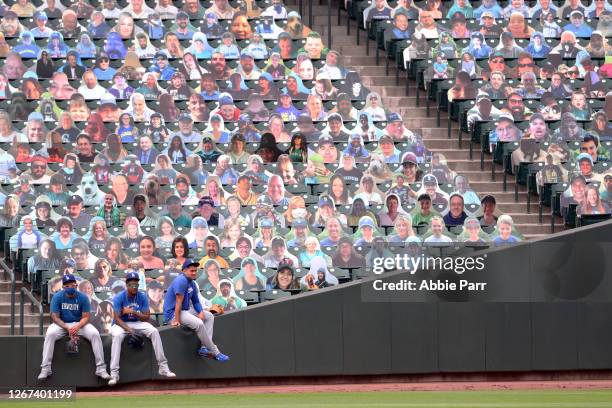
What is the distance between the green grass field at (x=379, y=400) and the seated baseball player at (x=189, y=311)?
2.07ft

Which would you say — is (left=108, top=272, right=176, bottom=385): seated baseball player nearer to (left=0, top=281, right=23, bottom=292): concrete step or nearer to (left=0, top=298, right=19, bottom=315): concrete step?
(left=0, top=298, right=19, bottom=315): concrete step

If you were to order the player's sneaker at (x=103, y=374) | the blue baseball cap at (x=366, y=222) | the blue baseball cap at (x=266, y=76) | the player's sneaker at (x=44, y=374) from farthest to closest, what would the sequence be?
the blue baseball cap at (x=266, y=76)
the blue baseball cap at (x=366, y=222)
the player's sneaker at (x=103, y=374)
the player's sneaker at (x=44, y=374)

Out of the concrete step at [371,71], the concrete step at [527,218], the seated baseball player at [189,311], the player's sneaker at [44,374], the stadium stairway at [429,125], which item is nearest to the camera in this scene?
the player's sneaker at [44,374]

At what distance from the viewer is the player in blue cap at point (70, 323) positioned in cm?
1672

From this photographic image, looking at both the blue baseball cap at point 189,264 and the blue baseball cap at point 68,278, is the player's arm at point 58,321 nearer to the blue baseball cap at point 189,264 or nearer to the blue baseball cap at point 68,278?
the blue baseball cap at point 68,278

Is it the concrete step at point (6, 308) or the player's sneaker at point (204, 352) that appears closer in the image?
the player's sneaker at point (204, 352)

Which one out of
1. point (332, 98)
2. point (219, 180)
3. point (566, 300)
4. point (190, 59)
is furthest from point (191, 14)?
point (566, 300)

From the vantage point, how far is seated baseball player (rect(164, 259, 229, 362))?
16.9 metres

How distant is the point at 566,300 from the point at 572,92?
164 inches

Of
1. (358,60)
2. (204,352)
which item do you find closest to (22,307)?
(204,352)

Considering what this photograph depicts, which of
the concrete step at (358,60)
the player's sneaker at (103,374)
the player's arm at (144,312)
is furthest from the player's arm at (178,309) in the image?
the concrete step at (358,60)

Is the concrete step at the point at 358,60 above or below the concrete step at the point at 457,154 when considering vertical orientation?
above

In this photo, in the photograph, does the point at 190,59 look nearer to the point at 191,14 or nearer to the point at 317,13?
the point at 191,14

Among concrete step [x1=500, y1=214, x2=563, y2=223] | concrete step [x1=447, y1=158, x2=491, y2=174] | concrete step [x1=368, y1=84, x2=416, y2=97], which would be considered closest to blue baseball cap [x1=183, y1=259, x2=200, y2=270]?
concrete step [x1=500, y1=214, x2=563, y2=223]
